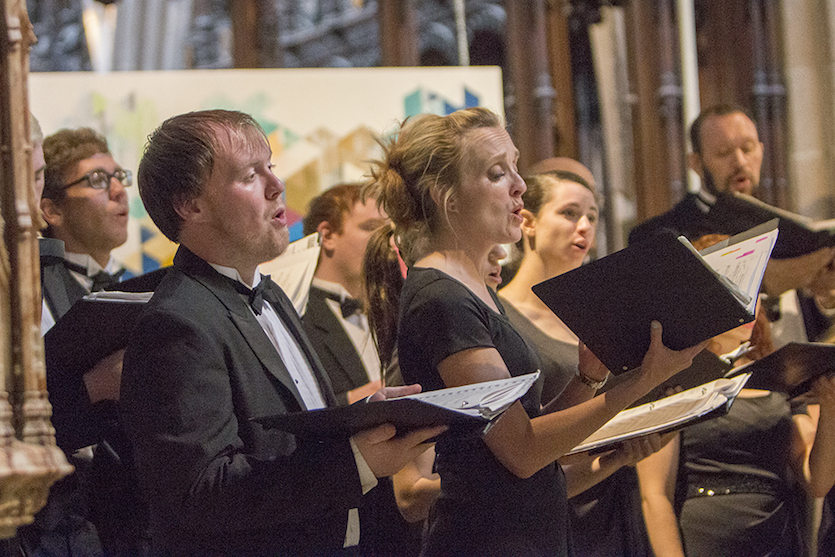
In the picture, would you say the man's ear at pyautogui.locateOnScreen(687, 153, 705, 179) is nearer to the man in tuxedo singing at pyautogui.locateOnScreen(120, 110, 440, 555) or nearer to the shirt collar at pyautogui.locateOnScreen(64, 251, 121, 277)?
the shirt collar at pyautogui.locateOnScreen(64, 251, 121, 277)

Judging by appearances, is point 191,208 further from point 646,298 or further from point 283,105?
point 283,105

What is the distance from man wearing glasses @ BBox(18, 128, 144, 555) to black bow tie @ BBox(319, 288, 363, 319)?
707 millimetres

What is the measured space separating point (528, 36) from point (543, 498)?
6.76 meters

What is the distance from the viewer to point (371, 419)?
3.78ft

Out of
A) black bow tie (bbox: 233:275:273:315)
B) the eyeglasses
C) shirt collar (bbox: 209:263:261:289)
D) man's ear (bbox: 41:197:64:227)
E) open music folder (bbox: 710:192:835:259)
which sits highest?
the eyeglasses

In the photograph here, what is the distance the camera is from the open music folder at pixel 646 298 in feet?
4.45

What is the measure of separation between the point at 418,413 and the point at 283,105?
9.16ft

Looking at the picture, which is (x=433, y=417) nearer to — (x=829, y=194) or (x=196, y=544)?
(x=196, y=544)

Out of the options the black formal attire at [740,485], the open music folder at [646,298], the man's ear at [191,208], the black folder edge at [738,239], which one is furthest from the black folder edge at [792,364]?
the man's ear at [191,208]

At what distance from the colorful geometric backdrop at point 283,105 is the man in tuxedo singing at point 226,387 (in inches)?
81.7

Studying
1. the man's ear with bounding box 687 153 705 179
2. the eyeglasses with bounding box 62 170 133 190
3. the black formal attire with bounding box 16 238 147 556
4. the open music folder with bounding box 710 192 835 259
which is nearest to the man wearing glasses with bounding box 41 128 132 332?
the eyeglasses with bounding box 62 170 133 190

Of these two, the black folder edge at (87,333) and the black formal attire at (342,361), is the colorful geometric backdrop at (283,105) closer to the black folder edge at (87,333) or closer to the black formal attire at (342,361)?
the black formal attire at (342,361)

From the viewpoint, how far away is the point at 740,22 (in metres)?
7.82

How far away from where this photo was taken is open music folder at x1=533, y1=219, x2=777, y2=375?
136cm
